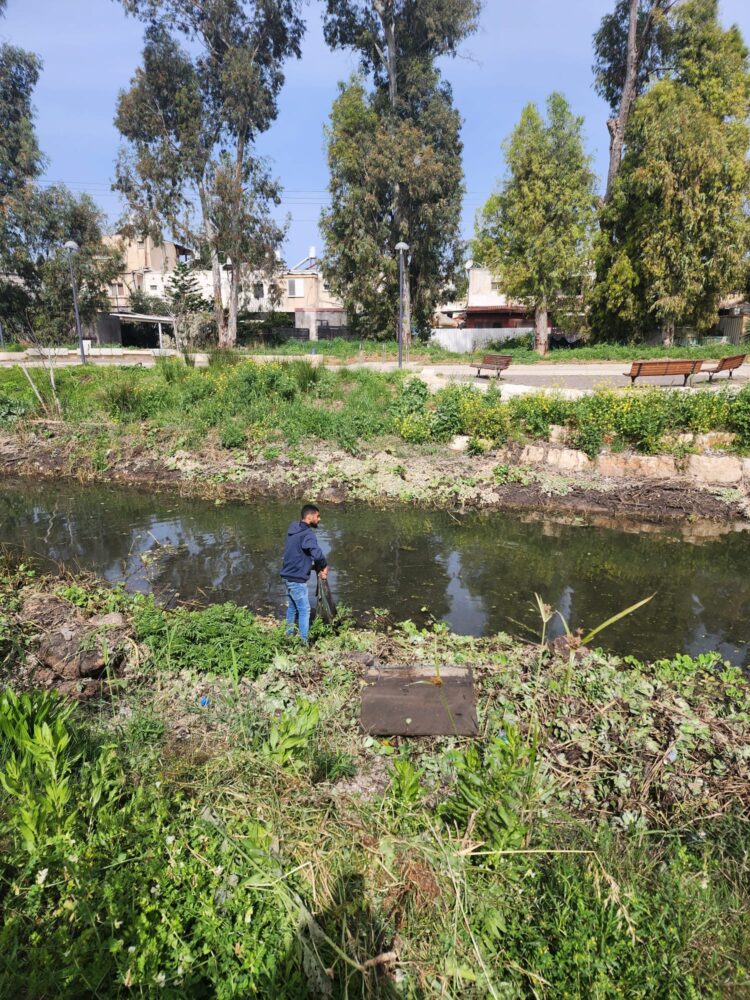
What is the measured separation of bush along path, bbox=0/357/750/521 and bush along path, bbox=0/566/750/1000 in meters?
7.81

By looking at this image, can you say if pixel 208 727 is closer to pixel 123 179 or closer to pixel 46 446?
pixel 46 446

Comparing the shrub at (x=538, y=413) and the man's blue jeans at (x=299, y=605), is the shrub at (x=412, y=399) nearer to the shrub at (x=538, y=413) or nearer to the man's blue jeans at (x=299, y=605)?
the shrub at (x=538, y=413)

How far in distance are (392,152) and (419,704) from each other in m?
30.6

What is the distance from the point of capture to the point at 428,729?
15.6 feet

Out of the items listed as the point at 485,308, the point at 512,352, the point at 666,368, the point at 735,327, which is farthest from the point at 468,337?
the point at 666,368

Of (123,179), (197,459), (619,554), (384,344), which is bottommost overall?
(619,554)

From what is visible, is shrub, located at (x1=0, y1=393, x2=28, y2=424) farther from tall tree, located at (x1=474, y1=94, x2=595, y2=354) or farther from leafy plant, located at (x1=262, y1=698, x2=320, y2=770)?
tall tree, located at (x1=474, y1=94, x2=595, y2=354)

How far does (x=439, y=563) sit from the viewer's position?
9648mm

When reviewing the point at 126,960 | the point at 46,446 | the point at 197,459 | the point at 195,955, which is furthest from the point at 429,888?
the point at 46,446

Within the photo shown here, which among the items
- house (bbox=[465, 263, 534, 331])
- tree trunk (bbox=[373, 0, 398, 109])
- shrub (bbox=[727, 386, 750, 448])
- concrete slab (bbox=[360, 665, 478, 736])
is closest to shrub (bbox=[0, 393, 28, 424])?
concrete slab (bbox=[360, 665, 478, 736])

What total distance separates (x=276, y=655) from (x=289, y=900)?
2.84m

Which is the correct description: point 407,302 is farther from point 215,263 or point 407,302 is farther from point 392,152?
point 215,263

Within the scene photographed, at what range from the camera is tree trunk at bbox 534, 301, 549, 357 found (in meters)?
27.9

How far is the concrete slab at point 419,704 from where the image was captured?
4.76m
